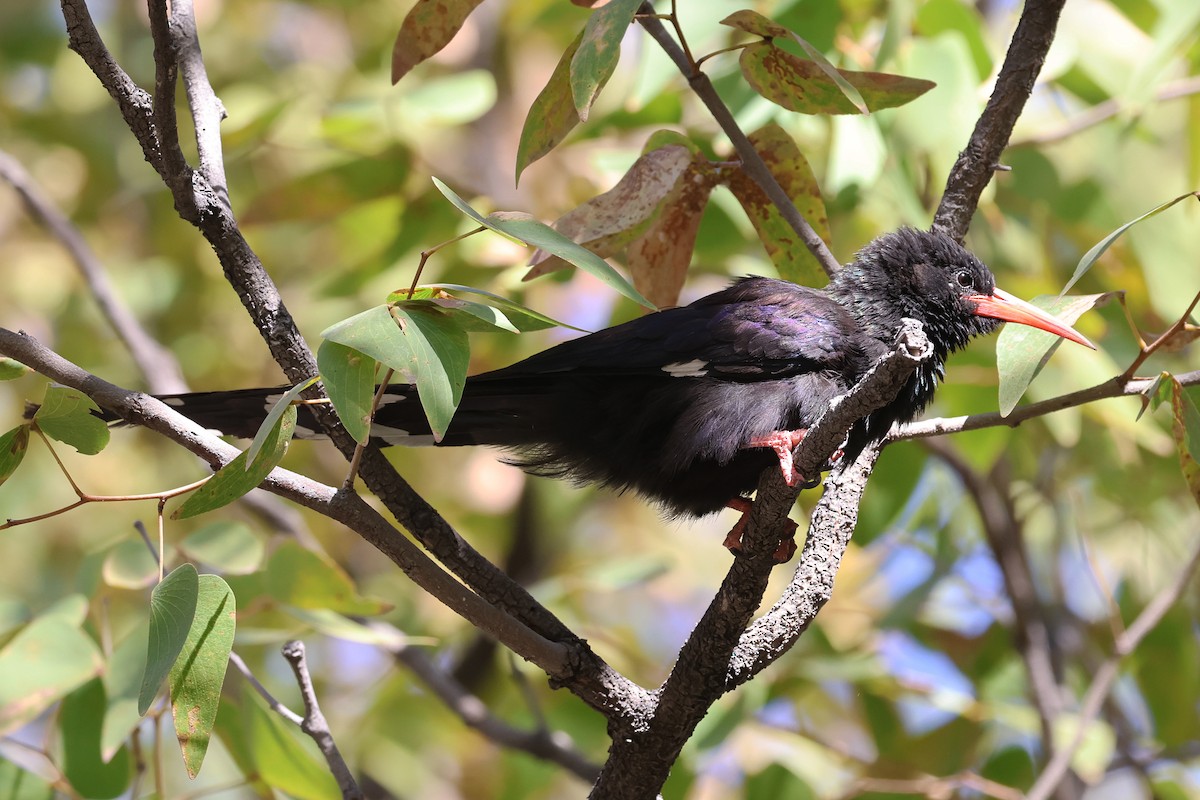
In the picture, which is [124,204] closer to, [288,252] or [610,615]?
[288,252]

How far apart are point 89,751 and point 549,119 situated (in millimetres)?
1957

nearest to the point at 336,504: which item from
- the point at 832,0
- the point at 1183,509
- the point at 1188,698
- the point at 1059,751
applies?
the point at 832,0

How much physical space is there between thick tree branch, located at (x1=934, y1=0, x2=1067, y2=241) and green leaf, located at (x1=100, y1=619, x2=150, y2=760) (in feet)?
8.00

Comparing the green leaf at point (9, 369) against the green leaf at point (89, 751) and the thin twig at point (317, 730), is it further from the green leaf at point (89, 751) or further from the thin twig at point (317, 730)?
the green leaf at point (89, 751)

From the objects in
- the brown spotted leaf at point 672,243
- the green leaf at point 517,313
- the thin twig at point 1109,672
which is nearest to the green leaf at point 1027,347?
the green leaf at point 517,313

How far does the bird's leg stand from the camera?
8.82ft

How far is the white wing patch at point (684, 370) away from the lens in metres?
3.23

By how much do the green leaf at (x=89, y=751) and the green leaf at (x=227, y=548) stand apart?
437mm

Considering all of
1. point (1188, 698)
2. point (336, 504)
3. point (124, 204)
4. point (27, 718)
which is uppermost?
point (124, 204)

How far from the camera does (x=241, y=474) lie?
1.83m

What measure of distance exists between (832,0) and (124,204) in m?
4.35

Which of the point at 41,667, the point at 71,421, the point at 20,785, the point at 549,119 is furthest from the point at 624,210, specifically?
the point at 20,785

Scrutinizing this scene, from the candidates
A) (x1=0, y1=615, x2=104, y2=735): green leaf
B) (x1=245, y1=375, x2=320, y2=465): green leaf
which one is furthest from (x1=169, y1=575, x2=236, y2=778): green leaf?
(x1=0, y1=615, x2=104, y2=735): green leaf

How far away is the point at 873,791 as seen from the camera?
12.3 feet
